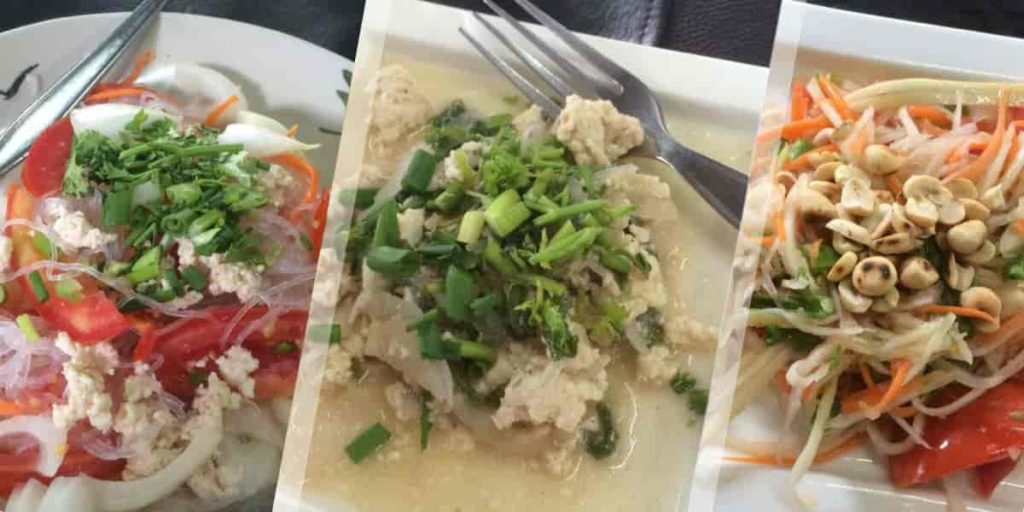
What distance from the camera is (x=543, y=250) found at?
79 centimetres

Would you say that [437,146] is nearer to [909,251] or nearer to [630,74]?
[630,74]

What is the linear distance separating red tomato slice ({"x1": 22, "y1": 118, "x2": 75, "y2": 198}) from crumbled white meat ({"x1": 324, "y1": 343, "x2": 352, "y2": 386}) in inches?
13.0

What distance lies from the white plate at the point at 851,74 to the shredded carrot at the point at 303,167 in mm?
460

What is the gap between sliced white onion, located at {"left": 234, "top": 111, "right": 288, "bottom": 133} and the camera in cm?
96

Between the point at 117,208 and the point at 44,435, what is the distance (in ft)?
0.71

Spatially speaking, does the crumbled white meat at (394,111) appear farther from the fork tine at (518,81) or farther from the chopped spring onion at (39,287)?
the chopped spring onion at (39,287)

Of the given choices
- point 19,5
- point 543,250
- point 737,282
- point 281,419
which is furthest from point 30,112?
point 737,282

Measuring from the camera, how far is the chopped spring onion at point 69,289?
0.83m

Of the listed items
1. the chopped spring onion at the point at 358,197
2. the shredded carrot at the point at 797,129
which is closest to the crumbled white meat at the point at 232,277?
the chopped spring onion at the point at 358,197

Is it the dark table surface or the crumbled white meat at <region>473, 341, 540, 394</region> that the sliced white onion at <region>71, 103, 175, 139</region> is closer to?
the dark table surface

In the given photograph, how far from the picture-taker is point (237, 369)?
0.84 meters

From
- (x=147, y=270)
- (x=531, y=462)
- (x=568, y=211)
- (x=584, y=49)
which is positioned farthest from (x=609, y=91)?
(x=147, y=270)

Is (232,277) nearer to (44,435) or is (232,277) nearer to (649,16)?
(44,435)

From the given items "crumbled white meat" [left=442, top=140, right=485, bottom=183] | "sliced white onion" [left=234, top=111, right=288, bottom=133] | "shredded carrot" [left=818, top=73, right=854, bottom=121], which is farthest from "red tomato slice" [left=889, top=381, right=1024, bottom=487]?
"sliced white onion" [left=234, top=111, right=288, bottom=133]
